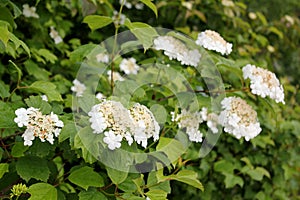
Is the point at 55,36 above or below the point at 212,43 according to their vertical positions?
below

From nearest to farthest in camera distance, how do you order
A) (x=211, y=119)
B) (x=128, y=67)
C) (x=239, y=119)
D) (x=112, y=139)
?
1. (x=112, y=139)
2. (x=239, y=119)
3. (x=211, y=119)
4. (x=128, y=67)

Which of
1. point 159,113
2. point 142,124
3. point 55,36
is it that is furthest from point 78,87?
point 142,124

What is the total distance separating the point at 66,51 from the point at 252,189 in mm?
1198

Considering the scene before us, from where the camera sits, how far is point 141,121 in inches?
43.9

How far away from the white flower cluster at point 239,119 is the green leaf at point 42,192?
0.61 meters

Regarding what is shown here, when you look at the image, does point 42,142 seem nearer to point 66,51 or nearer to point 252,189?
point 66,51

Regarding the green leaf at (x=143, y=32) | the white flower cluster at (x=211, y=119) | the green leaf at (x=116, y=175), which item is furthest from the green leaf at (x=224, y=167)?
the green leaf at (x=116, y=175)

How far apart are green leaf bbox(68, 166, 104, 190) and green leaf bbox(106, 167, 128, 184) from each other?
0.07 meters

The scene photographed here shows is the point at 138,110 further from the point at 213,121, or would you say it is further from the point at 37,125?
the point at 213,121

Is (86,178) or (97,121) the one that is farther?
(86,178)

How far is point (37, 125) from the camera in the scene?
113cm

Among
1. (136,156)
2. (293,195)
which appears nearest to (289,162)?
(293,195)

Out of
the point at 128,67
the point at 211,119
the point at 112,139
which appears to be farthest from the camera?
the point at 128,67

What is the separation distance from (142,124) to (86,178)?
9.5 inches
